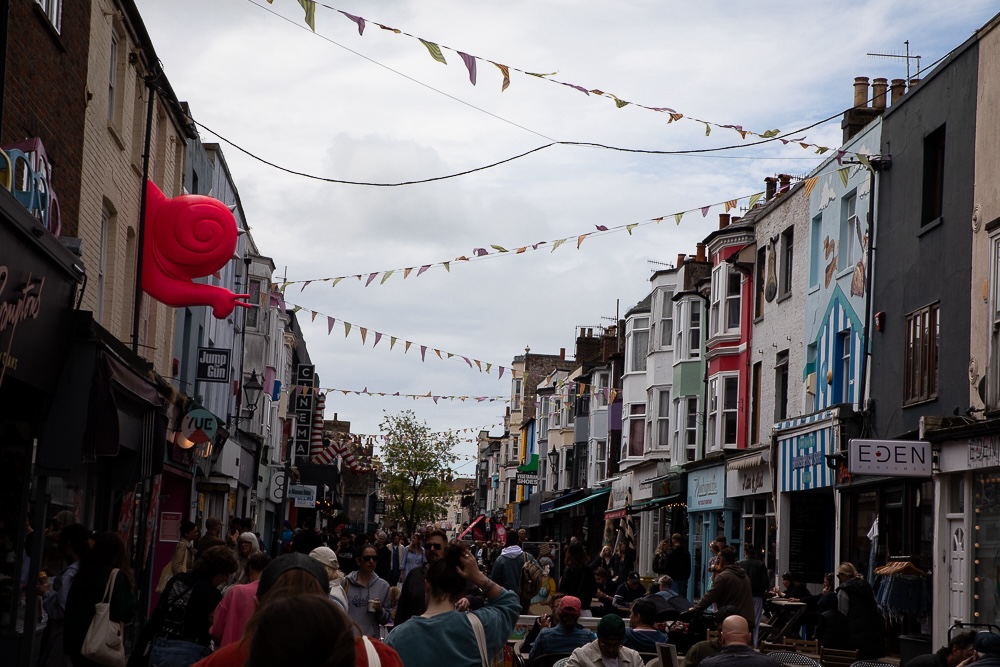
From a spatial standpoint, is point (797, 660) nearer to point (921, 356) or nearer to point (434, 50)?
point (434, 50)

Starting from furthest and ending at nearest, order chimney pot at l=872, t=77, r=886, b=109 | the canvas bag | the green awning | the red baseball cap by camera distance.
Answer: the green awning < chimney pot at l=872, t=77, r=886, b=109 < the red baseball cap < the canvas bag

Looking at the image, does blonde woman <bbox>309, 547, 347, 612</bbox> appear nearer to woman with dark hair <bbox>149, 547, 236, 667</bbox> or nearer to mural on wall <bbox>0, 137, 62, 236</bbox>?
woman with dark hair <bbox>149, 547, 236, 667</bbox>

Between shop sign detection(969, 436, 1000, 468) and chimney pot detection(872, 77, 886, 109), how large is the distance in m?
11.0

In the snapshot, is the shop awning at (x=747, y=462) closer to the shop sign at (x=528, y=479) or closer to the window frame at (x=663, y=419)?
the window frame at (x=663, y=419)

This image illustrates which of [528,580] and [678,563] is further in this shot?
[678,563]

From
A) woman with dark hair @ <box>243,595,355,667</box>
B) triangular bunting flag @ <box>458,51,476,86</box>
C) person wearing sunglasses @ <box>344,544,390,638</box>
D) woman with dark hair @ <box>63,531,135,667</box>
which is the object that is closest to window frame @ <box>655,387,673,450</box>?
triangular bunting flag @ <box>458,51,476,86</box>

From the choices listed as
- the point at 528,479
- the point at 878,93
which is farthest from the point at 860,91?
the point at 528,479

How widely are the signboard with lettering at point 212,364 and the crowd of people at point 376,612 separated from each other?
8745 mm

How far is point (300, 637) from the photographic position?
10.6ft

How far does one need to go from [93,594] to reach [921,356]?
585 inches

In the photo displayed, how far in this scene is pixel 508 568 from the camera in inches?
566

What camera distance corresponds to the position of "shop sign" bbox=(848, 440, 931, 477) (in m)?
19.1

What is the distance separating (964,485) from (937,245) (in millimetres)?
3954

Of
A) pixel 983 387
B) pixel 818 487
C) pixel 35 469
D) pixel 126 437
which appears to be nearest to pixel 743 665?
pixel 35 469
